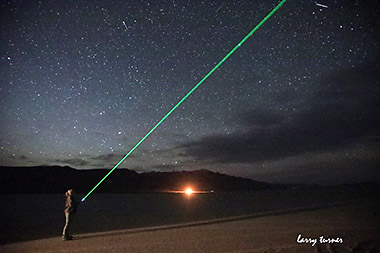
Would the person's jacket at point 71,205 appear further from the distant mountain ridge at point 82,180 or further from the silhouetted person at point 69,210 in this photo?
the distant mountain ridge at point 82,180

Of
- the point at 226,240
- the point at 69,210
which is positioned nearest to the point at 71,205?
the point at 69,210

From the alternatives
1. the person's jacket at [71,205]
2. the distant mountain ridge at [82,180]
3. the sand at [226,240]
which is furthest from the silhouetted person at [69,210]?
the distant mountain ridge at [82,180]

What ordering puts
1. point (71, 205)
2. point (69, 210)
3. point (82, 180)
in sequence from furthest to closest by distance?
point (82, 180) < point (71, 205) < point (69, 210)

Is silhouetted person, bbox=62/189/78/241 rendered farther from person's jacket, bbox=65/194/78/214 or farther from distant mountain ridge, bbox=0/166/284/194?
distant mountain ridge, bbox=0/166/284/194

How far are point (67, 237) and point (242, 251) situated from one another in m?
6.29

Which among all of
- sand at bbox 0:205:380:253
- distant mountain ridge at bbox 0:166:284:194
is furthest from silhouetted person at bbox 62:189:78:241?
distant mountain ridge at bbox 0:166:284:194

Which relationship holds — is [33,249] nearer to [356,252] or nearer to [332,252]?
[332,252]

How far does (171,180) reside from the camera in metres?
173

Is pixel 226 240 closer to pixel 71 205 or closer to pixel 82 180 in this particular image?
pixel 71 205

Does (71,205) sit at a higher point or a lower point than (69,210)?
higher

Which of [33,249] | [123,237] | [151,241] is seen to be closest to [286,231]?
[151,241]

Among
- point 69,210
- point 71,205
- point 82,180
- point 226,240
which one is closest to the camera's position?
point 226,240

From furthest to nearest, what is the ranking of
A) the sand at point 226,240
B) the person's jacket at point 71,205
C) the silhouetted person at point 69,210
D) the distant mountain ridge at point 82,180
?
1. the distant mountain ridge at point 82,180
2. the person's jacket at point 71,205
3. the silhouetted person at point 69,210
4. the sand at point 226,240

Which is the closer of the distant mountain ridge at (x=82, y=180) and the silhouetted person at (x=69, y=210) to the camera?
the silhouetted person at (x=69, y=210)
